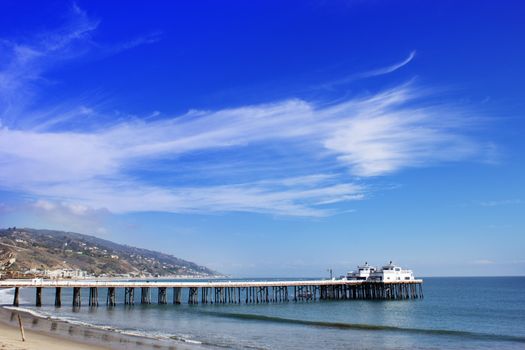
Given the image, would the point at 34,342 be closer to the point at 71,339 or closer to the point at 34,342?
the point at 34,342

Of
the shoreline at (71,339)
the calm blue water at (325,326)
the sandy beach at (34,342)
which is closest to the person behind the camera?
the sandy beach at (34,342)

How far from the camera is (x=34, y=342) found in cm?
2548

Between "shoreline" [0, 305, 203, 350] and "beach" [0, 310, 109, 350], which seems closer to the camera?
"beach" [0, 310, 109, 350]

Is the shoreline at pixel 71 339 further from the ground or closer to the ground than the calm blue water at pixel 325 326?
further from the ground

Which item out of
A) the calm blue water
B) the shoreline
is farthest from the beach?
the calm blue water

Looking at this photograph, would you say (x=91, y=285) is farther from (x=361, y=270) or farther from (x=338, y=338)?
(x=361, y=270)

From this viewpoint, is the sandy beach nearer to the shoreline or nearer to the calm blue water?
the shoreline

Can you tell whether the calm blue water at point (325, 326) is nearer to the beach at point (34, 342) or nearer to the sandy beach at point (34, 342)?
the beach at point (34, 342)

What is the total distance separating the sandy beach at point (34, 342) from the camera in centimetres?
2318

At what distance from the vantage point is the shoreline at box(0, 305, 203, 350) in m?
25.0

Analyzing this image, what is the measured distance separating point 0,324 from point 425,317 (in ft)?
138

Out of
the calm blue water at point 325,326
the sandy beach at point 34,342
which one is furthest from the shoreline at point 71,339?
the calm blue water at point 325,326

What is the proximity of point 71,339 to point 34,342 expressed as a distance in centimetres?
355

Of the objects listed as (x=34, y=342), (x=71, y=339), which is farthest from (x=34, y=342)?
(x=71, y=339)
